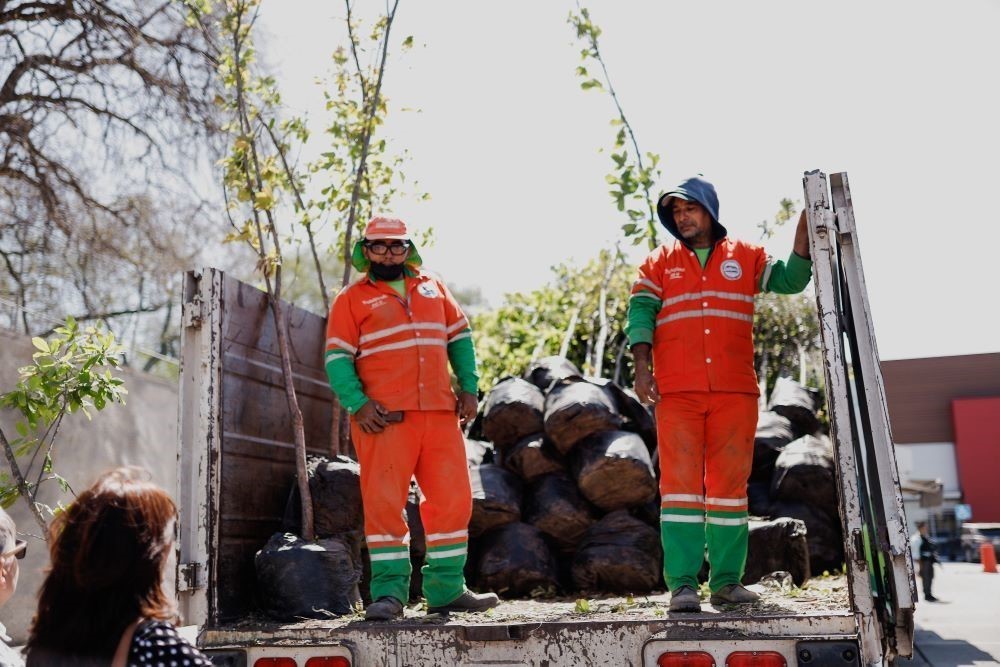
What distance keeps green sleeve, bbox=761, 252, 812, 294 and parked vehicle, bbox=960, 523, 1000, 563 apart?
23.4m

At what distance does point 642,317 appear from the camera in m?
4.25

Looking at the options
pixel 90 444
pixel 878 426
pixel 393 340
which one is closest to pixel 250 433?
pixel 393 340

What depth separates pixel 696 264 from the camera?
423cm

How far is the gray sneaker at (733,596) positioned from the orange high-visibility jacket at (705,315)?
30.5 inches

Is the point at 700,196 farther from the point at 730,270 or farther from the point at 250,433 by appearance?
the point at 250,433

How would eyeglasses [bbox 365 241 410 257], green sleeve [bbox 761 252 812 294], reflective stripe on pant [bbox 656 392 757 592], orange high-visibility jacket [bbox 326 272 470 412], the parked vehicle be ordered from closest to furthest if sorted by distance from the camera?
reflective stripe on pant [bbox 656 392 757 592] < green sleeve [bbox 761 252 812 294] < orange high-visibility jacket [bbox 326 272 470 412] < eyeglasses [bbox 365 241 410 257] < the parked vehicle

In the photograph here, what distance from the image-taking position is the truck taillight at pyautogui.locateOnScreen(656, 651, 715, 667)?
2.97 meters

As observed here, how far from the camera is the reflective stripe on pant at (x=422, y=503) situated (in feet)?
13.2

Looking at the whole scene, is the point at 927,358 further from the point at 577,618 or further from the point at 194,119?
the point at 577,618

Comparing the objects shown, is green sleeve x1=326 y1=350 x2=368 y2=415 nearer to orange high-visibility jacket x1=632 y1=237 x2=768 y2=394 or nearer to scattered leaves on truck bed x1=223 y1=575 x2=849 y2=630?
scattered leaves on truck bed x1=223 y1=575 x2=849 y2=630

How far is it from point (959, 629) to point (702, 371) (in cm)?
539

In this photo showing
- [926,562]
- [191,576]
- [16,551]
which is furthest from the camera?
[926,562]

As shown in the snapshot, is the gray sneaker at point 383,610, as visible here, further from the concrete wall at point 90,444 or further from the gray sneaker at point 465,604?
the concrete wall at point 90,444

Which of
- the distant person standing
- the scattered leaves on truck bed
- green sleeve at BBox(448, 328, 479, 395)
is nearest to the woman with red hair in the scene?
the scattered leaves on truck bed
